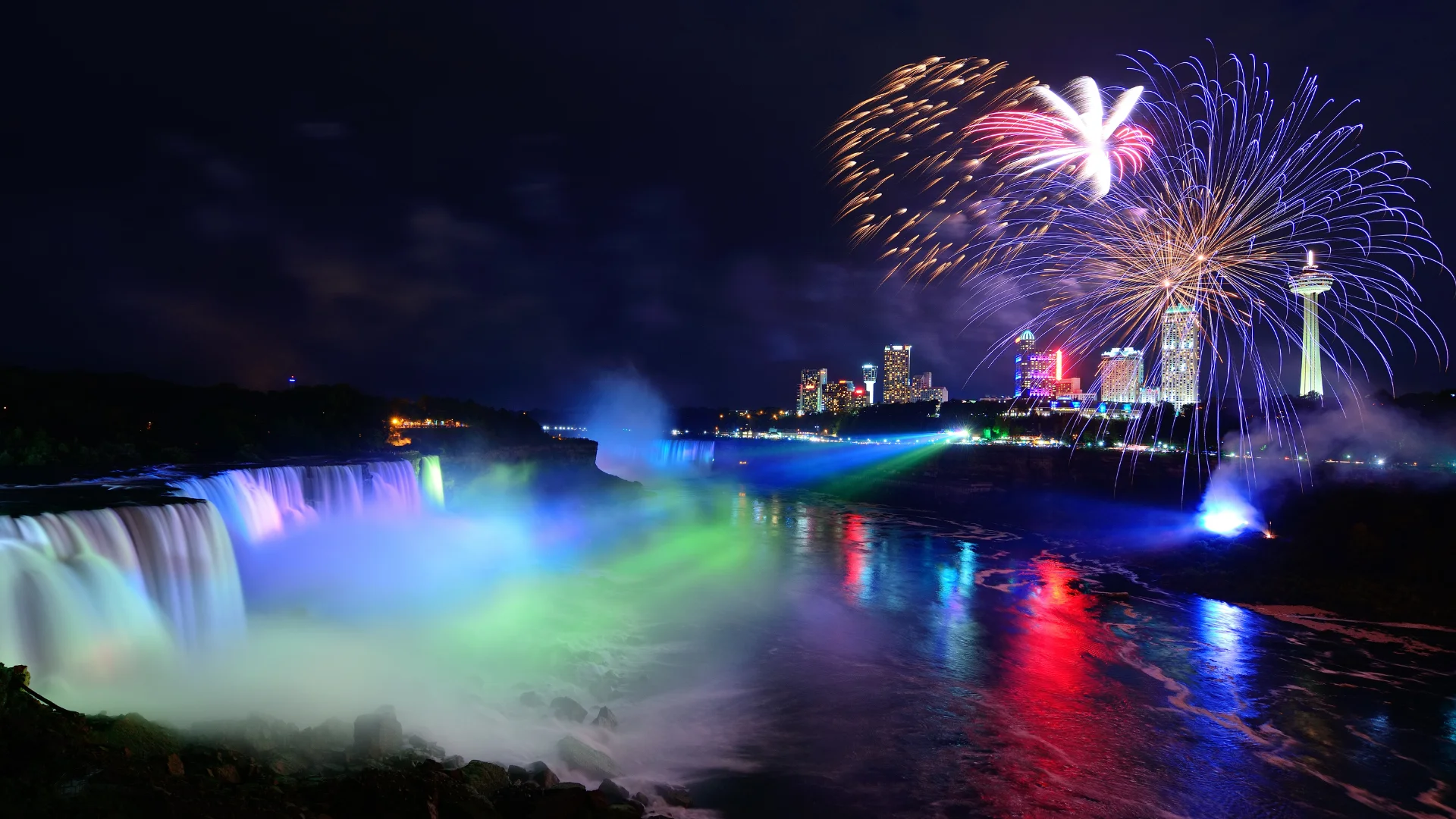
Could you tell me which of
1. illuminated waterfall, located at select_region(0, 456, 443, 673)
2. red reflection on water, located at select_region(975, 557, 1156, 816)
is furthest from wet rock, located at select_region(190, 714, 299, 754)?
red reflection on water, located at select_region(975, 557, 1156, 816)

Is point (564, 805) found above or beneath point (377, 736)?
beneath

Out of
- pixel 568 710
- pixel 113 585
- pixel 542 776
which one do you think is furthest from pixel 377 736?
pixel 113 585

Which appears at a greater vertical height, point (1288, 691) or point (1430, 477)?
point (1430, 477)

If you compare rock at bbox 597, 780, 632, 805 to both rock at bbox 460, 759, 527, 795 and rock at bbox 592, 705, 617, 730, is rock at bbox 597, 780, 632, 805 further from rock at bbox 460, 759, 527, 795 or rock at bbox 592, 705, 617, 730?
rock at bbox 592, 705, 617, 730

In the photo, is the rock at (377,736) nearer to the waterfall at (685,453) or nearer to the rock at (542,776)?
the rock at (542,776)

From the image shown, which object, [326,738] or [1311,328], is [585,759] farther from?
[1311,328]

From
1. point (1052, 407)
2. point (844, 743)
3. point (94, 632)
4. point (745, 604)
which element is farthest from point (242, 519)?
point (1052, 407)

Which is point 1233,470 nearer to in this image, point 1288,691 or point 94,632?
point 1288,691
